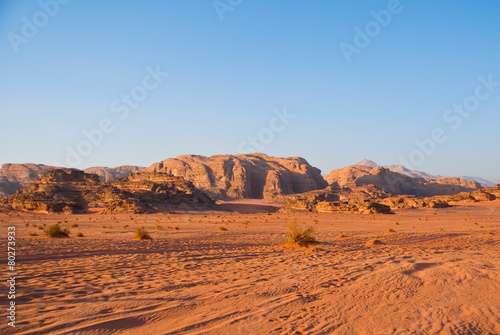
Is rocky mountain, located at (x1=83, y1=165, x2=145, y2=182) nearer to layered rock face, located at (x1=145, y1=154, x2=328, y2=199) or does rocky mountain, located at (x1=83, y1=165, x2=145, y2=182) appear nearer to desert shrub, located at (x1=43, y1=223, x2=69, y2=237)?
layered rock face, located at (x1=145, y1=154, x2=328, y2=199)

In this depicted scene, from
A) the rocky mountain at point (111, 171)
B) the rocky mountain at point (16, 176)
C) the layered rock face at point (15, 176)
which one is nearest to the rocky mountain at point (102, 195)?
the rocky mountain at point (16, 176)

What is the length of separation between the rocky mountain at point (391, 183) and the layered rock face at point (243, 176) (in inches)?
254

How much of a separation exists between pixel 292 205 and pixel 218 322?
4713cm

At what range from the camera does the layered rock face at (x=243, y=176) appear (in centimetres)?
7962

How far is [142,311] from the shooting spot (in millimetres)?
5375

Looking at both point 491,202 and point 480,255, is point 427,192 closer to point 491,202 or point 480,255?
point 491,202

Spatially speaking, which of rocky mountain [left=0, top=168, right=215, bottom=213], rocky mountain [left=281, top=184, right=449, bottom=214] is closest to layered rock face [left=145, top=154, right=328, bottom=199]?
rocky mountain [left=0, top=168, right=215, bottom=213]

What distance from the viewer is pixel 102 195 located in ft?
149

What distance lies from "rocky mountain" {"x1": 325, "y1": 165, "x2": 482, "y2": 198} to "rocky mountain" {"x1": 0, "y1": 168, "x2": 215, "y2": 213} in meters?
46.9

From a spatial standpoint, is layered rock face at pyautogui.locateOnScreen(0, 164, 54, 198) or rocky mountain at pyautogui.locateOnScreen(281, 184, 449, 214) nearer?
rocky mountain at pyautogui.locateOnScreen(281, 184, 449, 214)

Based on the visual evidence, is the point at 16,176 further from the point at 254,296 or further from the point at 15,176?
the point at 254,296

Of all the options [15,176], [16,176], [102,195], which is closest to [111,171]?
[16,176]

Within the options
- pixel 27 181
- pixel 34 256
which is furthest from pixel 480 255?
pixel 27 181

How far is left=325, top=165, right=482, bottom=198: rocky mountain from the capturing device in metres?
87.1
